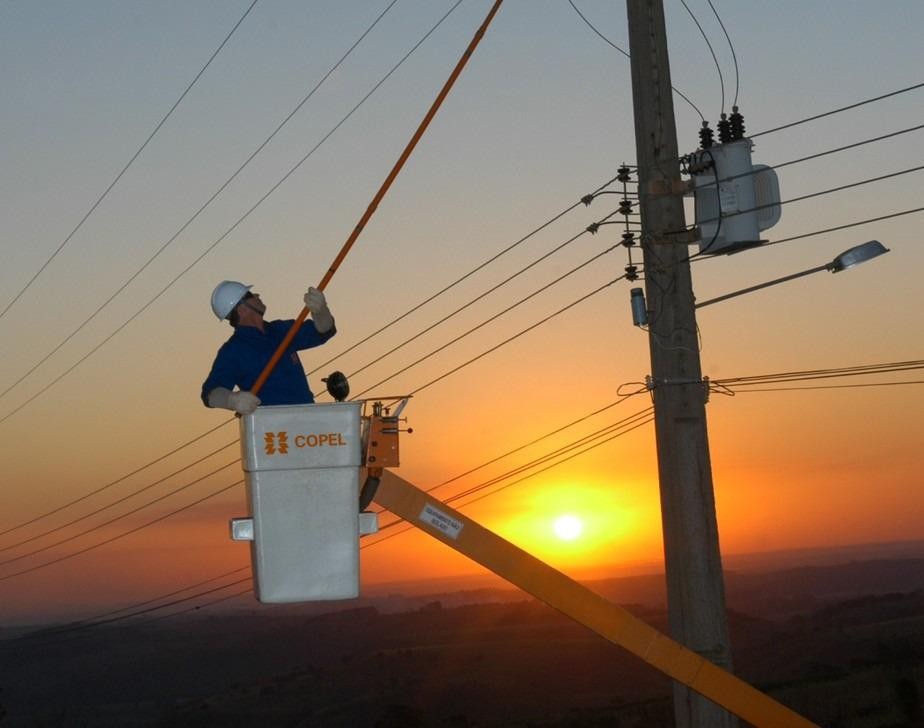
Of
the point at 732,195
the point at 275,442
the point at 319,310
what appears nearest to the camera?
the point at 275,442

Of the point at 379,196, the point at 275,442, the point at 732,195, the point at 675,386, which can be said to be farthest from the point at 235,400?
the point at 732,195

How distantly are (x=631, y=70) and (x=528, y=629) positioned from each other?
124 metres

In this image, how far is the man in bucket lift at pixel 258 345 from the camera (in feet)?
36.3

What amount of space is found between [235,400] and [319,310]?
1027 mm

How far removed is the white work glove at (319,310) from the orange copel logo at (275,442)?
3.43 ft

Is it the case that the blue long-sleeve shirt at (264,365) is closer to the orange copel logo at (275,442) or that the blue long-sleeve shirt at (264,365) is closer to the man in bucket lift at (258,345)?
the man in bucket lift at (258,345)

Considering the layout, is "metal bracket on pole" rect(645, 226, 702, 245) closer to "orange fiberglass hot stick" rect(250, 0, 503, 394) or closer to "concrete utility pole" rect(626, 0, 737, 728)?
"concrete utility pole" rect(626, 0, 737, 728)

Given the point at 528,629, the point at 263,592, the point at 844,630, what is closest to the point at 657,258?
the point at 263,592

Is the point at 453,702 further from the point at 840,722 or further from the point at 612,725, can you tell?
the point at 840,722

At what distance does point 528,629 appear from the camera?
137 metres

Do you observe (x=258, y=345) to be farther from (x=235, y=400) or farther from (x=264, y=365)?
(x=235, y=400)

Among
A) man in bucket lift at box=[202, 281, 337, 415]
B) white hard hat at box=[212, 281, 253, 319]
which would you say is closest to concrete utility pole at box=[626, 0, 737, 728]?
man in bucket lift at box=[202, 281, 337, 415]

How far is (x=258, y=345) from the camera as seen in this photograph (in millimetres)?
11383

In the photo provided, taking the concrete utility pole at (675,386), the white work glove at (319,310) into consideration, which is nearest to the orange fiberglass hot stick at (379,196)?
the white work glove at (319,310)
